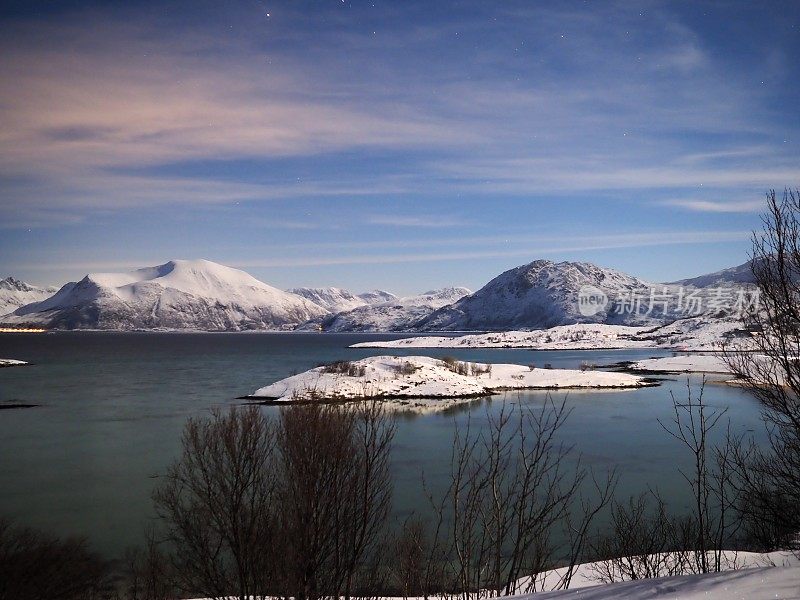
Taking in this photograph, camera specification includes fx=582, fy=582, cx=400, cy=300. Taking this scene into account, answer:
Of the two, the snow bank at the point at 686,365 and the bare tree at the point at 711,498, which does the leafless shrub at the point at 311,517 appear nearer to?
the bare tree at the point at 711,498

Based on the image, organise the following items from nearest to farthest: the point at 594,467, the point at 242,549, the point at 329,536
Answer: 1. the point at 329,536
2. the point at 242,549
3. the point at 594,467

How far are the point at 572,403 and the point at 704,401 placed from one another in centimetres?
1097

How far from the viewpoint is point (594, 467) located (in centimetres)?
2805

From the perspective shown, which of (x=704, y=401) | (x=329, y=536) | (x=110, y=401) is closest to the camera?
(x=329, y=536)

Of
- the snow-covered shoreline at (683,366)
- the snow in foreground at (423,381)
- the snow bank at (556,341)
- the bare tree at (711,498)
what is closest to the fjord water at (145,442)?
the bare tree at (711,498)

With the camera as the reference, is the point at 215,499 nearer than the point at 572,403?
Yes

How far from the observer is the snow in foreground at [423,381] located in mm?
52438

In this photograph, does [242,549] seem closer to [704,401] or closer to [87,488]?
[87,488]

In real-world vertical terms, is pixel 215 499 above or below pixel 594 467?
above

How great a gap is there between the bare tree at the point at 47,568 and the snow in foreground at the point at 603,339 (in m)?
124

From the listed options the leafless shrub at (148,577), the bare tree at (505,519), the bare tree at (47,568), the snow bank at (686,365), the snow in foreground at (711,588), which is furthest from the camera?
the snow bank at (686,365)

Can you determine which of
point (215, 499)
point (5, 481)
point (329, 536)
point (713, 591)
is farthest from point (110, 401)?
point (713, 591)

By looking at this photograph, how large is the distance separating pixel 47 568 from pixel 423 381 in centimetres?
4525

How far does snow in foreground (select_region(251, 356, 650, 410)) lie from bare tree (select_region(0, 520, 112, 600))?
27.3 metres
